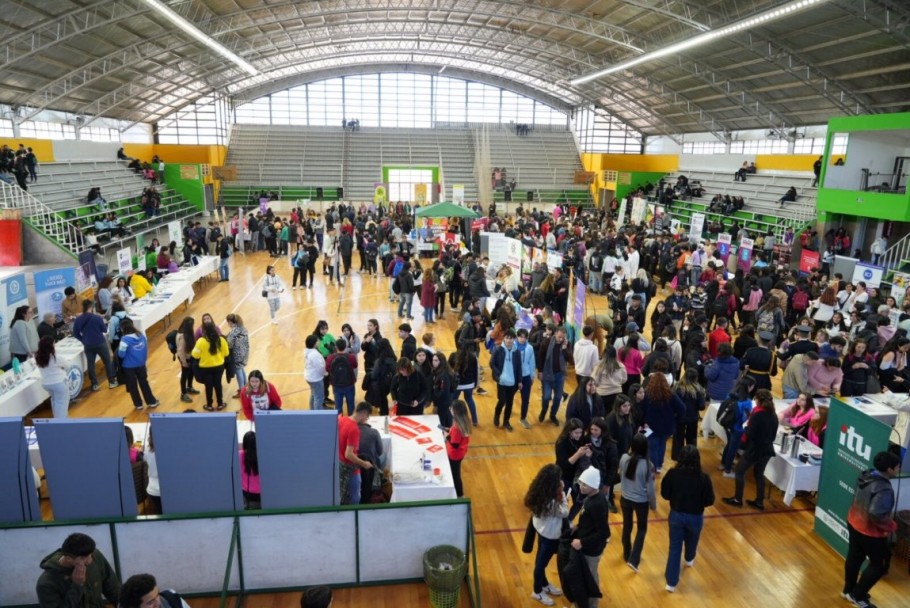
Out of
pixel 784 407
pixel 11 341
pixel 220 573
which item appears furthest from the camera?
pixel 11 341

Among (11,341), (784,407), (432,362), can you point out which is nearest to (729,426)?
(784,407)

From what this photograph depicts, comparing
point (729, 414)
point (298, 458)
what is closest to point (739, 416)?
point (729, 414)

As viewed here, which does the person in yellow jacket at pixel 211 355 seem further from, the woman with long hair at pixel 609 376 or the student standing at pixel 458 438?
the woman with long hair at pixel 609 376

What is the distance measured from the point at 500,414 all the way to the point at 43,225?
536 inches

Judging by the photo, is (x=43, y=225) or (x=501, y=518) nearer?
(x=501, y=518)

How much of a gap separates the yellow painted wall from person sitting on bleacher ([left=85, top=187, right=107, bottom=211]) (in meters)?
2.57

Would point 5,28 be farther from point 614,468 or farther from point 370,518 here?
point 614,468

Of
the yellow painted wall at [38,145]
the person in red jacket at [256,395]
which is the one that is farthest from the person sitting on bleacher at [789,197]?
the yellow painted wall at [38,145]

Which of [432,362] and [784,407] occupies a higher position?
[432,362]

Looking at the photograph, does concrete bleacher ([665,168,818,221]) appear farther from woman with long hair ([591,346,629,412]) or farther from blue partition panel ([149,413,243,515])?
blue partition panel ([149,413,243,515])

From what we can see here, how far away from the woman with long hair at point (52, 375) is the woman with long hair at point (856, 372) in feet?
31.8

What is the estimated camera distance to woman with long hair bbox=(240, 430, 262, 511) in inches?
208

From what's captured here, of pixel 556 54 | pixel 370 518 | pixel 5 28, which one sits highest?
pixel 556 54

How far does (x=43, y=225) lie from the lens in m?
15.3
